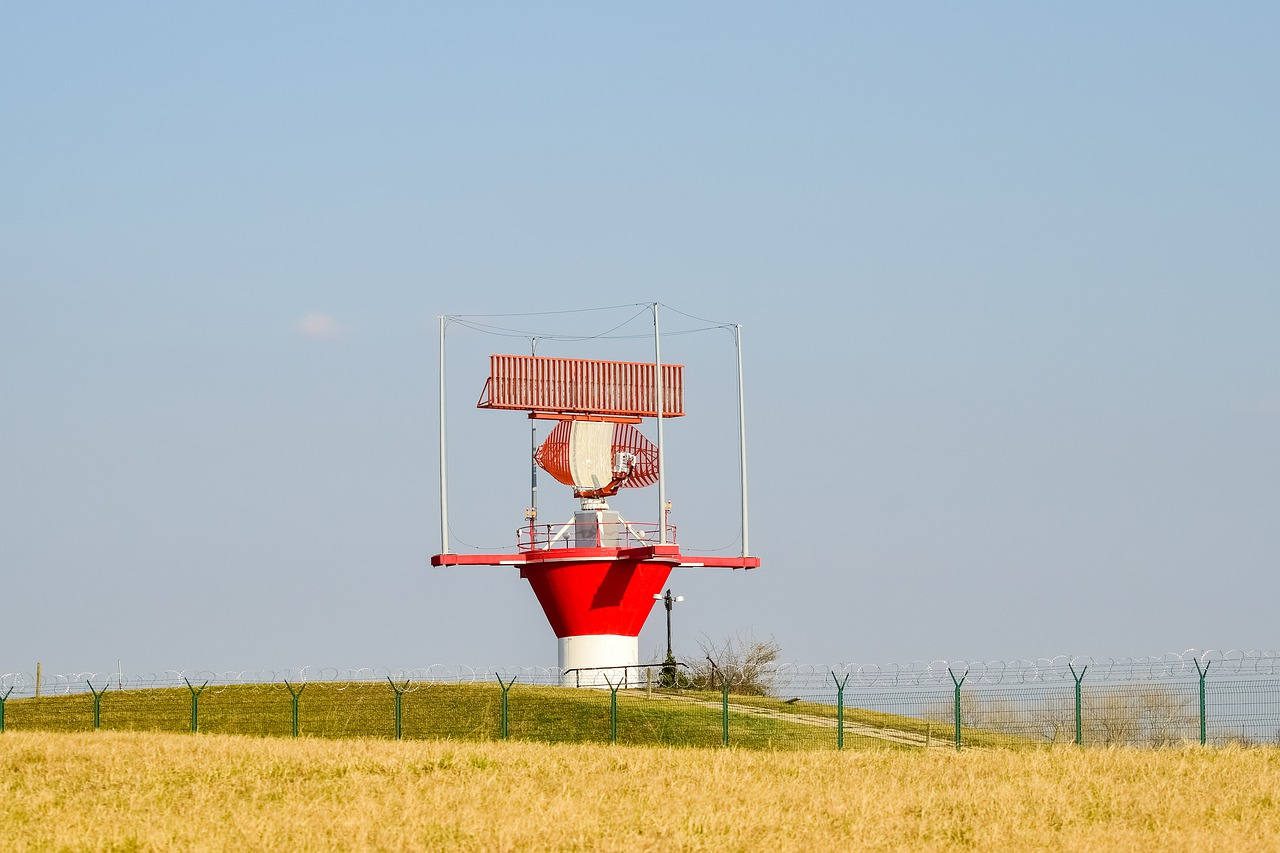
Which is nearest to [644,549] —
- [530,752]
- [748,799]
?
[530,752]

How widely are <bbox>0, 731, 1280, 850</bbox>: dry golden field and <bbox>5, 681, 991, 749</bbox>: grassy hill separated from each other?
769 cm

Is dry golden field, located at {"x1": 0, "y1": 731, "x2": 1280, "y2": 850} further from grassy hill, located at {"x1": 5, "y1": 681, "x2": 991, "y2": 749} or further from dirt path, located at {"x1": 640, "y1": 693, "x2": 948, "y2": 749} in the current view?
grassy hill, located at {"x1": 5, "y1": 681, "x2": 991, "y2": 749}

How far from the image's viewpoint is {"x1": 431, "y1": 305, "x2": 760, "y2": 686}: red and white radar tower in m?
58.0

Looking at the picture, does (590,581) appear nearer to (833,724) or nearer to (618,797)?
(833,724)

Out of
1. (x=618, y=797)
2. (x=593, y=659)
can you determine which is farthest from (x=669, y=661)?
(x=618, y=797)

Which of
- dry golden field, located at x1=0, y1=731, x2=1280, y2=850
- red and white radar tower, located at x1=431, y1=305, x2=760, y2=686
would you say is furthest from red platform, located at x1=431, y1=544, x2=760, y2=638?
dry golden field, located at x1=0, y1=731, x2=1280, y2=850

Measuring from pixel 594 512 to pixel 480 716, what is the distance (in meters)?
7.90

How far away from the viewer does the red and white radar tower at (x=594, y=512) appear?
2283 inches

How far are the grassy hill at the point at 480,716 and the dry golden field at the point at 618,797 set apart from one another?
25.2 ft

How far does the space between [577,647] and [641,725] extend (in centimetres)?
720

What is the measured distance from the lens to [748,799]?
31.7 m

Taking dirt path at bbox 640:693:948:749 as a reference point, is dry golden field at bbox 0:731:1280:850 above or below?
above

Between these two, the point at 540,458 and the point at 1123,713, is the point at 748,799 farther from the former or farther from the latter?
the point at 540,458

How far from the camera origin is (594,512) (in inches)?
2336
